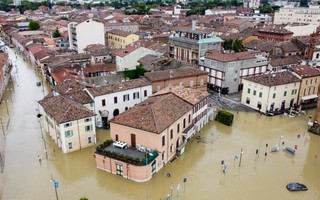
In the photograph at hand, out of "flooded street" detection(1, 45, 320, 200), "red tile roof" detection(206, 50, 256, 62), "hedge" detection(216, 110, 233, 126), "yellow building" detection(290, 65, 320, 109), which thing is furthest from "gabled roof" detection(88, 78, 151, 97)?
"yellow building" detection(290, 65, 320, 109)

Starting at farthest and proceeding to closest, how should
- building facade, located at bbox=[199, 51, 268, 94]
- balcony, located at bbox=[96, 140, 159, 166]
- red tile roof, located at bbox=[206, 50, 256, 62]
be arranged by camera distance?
building facade, located at bbox=[199, 51, 268, 94], red tile roof, located at bbox=[206, 50, 256, 62], balcony, located at bbox=[96, 140, 159, 166]

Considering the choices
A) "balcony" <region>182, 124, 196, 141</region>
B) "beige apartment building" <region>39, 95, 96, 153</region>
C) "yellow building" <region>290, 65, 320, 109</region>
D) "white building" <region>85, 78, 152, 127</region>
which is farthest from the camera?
"yellow building" <region>290, 65, 320, 109</region>

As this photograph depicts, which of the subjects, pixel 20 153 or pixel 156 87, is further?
pixel 156 87

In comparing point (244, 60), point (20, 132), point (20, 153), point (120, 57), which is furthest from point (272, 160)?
point (120, 57)

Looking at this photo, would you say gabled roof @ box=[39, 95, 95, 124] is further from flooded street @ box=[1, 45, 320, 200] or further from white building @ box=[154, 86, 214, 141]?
white building @ box=[154, 86, 214, 141]

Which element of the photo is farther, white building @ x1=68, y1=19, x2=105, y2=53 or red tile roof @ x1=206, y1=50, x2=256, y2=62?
white building @ x1=68, y1=19, x2=105, y2=53

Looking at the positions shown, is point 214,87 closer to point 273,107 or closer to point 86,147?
point 273,107
